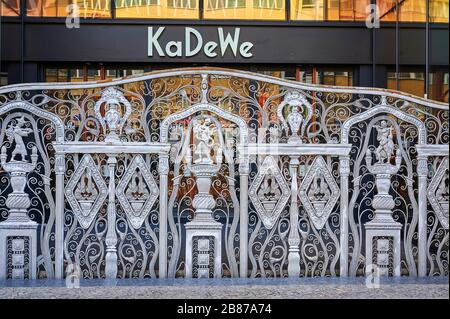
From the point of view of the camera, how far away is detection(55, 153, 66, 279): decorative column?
685cm

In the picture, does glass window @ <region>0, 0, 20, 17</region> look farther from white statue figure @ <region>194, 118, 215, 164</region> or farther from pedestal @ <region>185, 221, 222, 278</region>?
pedestal @ <region>185, 221, 222, 278</region>

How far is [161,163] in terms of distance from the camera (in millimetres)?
6887

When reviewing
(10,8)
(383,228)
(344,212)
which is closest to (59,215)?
(344,212)

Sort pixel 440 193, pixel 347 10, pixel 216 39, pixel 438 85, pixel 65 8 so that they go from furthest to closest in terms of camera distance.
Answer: pixel 347 10, pixel 65 8, pixel 216 39, pixel 438 85, pixel 440 193

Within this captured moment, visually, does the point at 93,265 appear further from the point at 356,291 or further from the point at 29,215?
the point at 356,291

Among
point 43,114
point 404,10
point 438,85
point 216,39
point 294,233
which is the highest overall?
point 404,10

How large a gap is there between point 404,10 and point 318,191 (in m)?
7.88

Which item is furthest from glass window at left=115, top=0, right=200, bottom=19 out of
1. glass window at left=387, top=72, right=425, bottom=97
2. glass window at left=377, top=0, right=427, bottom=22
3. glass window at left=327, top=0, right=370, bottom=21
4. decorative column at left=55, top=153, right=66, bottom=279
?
decorative column at left=55, top=153, right=66, bottom=279

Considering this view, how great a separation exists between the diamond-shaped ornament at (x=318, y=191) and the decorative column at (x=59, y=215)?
2.49 meters

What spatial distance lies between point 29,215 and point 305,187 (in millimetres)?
2912

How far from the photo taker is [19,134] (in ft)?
22.4

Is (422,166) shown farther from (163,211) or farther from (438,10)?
(438,10)
